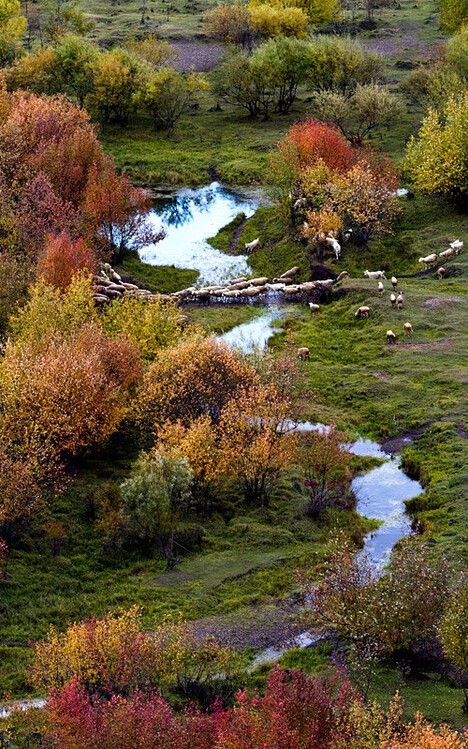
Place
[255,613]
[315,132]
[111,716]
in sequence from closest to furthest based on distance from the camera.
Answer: [111,716]
[255,613]
[315,132]

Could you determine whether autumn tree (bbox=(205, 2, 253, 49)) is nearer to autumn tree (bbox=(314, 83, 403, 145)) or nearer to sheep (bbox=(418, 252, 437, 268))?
autumn tree (bbox=(314, 83, 403, 145))

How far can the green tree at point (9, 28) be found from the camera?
114062 millimetres

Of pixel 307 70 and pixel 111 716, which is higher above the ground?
pixel 307 70

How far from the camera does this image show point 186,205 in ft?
307

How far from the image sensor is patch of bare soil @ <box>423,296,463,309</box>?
64.1m

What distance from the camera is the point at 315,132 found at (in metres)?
81.8

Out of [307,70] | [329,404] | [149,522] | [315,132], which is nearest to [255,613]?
[149,522]

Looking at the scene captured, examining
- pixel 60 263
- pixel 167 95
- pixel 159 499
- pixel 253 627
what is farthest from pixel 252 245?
pixel 253 627

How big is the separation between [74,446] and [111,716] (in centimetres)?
2001

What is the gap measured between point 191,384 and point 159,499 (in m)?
9.12

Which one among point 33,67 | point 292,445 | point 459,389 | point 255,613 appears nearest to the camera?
point 255,613

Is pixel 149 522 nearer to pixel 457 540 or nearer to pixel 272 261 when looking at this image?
pixel 457 540

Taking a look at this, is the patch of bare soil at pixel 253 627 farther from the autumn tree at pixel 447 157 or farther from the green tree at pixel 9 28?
the green tree at pixel 9 28

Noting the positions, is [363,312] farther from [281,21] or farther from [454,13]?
[281,21]
